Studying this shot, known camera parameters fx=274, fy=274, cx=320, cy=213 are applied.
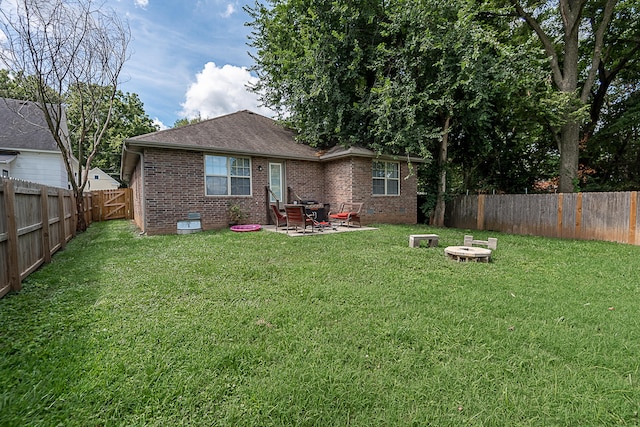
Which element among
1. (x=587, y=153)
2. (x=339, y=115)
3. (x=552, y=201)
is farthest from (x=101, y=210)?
(x=587, y=153)

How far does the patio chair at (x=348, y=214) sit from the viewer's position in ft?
33.3

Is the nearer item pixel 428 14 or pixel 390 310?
pixel 390 310

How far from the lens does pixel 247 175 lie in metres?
10.5

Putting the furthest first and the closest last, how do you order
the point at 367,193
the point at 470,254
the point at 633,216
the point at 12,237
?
1. the point at 367,193
2. the point at 633,216
3. the point at 470,254
4. the point at 12,237

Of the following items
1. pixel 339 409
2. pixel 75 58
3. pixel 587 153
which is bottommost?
pixel 339 409

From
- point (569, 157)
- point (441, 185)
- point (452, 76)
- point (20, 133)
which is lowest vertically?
point (441, 185)

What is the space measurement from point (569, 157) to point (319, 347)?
46.8 ft

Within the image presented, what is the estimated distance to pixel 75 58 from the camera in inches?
361

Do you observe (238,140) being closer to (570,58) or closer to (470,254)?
(470,254)

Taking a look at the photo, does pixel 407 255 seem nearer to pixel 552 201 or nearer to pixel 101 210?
pixel 552 201

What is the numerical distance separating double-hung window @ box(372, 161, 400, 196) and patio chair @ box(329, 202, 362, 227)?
4.81 feet

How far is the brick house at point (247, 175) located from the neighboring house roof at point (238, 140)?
0.10 ft

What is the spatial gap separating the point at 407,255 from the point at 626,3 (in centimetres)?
1581

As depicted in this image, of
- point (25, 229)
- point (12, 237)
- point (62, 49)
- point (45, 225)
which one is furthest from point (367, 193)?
point (62, 49)
